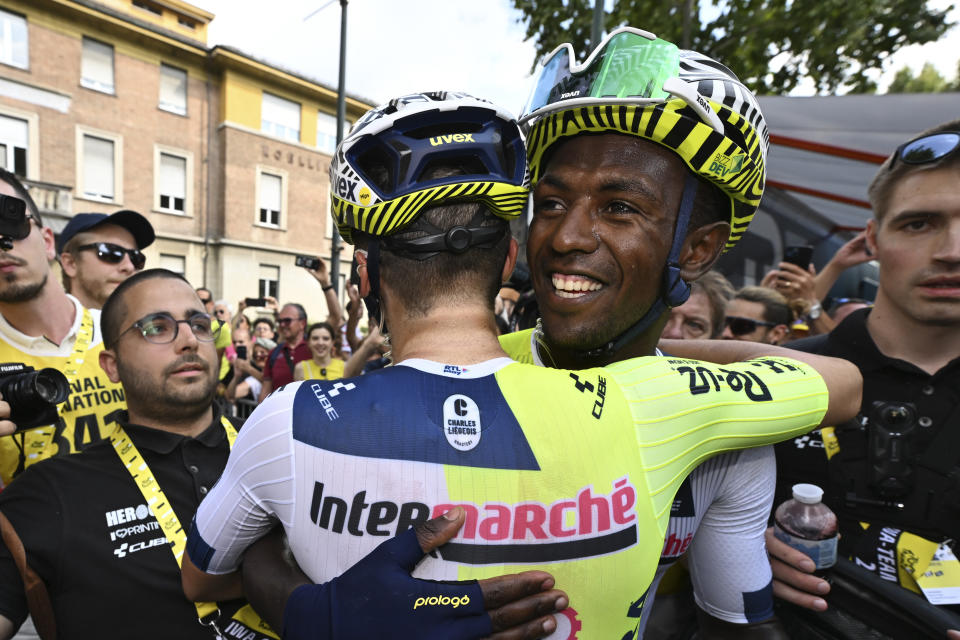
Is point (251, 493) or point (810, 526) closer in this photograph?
point (251, 493)

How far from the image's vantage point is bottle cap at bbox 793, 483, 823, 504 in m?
1.81

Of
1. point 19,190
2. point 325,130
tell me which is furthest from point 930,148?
point 325,130

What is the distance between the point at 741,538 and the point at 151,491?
2.36m

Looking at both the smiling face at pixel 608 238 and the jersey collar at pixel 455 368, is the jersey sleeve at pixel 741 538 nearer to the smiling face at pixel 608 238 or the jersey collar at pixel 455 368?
the smiling face at pixel 608 238

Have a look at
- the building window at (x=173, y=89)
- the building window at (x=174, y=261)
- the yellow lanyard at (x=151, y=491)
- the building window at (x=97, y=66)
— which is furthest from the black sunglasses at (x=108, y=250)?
the building window at (x=173, y=89)

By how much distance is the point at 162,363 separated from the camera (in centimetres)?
272

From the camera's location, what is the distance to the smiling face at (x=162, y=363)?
105 inches

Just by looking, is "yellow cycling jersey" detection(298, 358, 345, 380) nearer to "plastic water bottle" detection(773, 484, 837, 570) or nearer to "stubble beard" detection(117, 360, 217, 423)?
"stubble beard" detection(117, 360, 217, 423)

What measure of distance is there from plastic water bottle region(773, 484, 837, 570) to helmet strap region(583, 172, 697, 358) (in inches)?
31.0

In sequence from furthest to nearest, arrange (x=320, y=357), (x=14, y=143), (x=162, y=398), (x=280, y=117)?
(x=280, y=117) < (x=14, y=143) < (x=320, y=357) < (x=162, y=398)

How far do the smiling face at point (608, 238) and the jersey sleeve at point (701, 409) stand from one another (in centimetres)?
35

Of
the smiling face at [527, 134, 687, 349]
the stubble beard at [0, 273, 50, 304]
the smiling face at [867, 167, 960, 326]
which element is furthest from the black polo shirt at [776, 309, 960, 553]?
the stubble beard at [0, 273, 50, 304]

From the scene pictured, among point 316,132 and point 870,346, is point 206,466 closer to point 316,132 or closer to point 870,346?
point 870,346

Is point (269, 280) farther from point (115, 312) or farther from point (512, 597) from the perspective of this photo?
point (512, 597)
